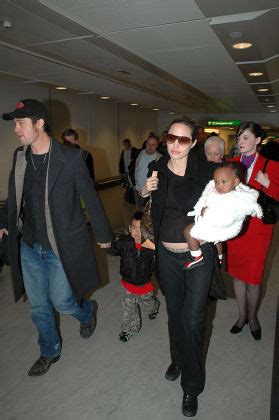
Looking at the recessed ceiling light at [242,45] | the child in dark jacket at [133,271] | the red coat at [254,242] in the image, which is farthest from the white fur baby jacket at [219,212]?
the recessed ceiling light at [242,45]

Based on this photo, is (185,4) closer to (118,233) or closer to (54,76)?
(118,233)

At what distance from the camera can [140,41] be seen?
4.27 m

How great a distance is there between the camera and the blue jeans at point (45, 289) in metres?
2.49

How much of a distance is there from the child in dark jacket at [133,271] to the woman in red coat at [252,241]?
799mm

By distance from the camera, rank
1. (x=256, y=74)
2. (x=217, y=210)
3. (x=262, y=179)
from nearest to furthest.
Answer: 1. (x=217, y=210)
2. (x=262, y=179)
3. (x=256, y=74)

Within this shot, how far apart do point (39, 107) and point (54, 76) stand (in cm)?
527

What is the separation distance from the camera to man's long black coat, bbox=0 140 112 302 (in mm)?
2340

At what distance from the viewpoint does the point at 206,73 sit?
6.49m

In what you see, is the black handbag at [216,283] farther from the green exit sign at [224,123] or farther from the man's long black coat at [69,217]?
the green exit sign at [224,123]

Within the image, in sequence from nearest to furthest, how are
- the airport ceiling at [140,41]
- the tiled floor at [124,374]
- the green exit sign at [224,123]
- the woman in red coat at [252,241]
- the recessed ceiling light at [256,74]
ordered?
the tiled floor at [124,374] < the woman in red coat at [252,241] < the airport ceiling at [140,41] < the recessed ceiling light at [256,74] < the green exit sign at [224,123]

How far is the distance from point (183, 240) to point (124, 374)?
49.8 inches

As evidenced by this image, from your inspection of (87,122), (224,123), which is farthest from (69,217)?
(224,123)

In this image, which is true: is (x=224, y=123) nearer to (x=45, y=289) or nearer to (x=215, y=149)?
(x=215, y=149)

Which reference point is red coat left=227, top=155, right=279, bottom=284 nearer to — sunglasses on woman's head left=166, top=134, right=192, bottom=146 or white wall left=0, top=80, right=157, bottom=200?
sunglasses on woman's head left=166, top=134, right=192, bottom=146
